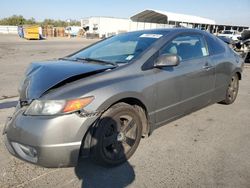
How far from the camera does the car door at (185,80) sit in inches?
139

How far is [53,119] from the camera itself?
252 cm

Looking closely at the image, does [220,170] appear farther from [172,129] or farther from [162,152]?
[172,129]

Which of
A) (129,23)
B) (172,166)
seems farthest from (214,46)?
(129,23)

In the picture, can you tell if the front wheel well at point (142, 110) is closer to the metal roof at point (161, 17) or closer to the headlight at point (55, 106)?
the headlight at point (55, 106)

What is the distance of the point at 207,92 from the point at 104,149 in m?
2.32

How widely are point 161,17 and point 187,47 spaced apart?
46.6 metres

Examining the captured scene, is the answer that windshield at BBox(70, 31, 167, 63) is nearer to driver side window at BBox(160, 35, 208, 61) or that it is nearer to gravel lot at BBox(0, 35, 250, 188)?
driver side window at BBox(160, 35, 208, 61)

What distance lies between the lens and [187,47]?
4086 mm

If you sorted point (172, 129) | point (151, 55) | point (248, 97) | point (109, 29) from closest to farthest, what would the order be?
point (151, 55), point (172, 129), point (248, 97), point (109, 29)

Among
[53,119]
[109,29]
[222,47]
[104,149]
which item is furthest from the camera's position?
[109,29]

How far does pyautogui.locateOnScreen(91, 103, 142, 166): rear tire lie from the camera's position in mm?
2826

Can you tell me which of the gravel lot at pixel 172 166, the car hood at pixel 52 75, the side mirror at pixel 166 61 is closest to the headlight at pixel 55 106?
the car hood at pixel 52 75

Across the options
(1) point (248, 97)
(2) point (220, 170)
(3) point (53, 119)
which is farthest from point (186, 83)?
(1) point (248, 97)

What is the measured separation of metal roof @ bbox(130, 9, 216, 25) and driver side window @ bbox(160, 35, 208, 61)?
40.9 m
